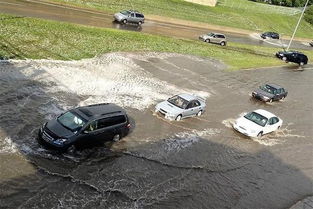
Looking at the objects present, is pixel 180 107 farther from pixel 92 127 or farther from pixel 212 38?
pixel 212 38

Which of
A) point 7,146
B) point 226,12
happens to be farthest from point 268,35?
point 7,146

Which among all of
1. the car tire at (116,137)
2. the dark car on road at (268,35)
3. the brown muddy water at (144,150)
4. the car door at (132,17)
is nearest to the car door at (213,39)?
the car door at (132,17)

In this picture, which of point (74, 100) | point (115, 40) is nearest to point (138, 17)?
point (115, 40)

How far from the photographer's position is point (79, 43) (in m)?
38.4

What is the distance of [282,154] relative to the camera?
27.8 meters

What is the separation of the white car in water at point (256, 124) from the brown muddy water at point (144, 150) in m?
0.53

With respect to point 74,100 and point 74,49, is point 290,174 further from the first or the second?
point 74,49

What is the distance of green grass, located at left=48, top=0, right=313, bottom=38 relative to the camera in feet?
202

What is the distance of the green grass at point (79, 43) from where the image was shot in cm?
3350

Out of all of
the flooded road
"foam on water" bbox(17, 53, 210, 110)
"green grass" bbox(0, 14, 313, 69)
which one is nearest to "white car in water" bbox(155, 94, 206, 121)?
"foam on water" bbox(17, 53, 210, 110)

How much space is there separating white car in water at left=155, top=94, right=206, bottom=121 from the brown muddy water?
0.59 metres

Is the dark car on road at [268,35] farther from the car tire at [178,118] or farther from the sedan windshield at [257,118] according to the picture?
the car tire at [178,118]

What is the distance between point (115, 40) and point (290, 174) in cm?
2405

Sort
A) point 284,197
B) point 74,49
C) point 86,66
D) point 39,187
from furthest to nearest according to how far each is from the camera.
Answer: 1. point 74,49
2. point 86,66
3. point 284,197
4. point 39,187
